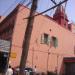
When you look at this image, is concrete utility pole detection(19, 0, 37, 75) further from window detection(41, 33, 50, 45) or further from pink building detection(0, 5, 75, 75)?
window detection(41, 33, 50, 45)

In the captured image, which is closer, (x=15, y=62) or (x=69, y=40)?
(x=15, y=62)

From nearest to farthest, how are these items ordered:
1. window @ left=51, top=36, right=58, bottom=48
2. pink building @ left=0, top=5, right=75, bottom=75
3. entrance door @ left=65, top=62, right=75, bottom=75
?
pink building @ left=0, top=5, right=75, bottom=75 < entrance door @ left=65, top=62, right=75, bottom=75 < window @ left=51, top=36, right=58, bottom=48

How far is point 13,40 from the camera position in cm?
2436

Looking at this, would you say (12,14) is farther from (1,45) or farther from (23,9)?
(1,45)

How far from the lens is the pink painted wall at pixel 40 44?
2491 cm

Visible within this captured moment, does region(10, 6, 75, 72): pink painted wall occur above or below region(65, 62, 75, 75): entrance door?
above

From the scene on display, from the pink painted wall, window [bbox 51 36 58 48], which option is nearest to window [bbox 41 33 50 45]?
the pink painted wall

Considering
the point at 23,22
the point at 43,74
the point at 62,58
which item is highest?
the point at 23,22

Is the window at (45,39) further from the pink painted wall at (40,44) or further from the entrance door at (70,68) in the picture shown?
the entrance door at (70,68)

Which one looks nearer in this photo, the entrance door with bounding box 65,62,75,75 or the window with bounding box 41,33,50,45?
the window with bounding box 41,33,50,45

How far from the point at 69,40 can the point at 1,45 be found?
15824 mm

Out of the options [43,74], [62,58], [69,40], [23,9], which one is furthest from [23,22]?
[69,40]

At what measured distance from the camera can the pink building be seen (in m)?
24.9

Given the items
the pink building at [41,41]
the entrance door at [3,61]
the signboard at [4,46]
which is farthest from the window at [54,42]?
the entrance door at [3,61]
